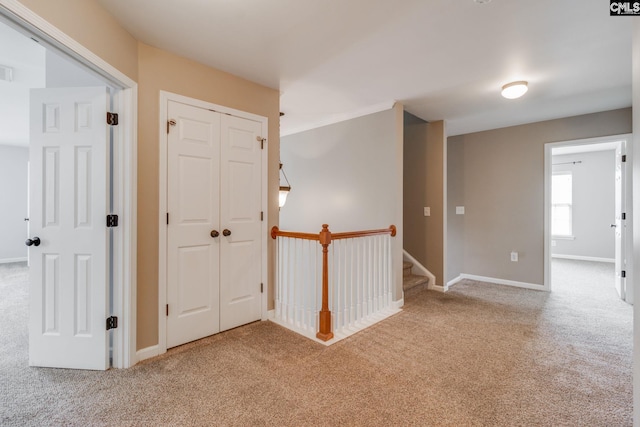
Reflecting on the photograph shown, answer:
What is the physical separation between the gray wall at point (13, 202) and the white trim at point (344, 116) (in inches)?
228

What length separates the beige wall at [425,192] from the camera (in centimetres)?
422

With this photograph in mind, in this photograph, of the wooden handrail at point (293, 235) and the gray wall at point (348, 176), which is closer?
the wooden handrail at point (293, 235)

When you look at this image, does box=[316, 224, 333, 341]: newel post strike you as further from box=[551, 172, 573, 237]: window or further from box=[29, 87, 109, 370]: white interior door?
box=[551, 172, 573, 237]: window

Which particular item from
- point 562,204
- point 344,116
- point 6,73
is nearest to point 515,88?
point 344,116

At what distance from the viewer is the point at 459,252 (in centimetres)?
498

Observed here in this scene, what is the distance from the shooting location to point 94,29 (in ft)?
5.75

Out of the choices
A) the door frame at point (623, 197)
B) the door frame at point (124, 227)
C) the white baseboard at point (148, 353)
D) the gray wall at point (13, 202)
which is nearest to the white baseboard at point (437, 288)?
the door frame at point (623, 197)

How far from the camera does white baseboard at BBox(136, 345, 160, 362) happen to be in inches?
86.3

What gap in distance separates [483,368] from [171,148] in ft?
9.78

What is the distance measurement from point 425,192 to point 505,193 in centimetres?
135

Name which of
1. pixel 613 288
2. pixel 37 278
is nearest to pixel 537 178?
pixel 613 288

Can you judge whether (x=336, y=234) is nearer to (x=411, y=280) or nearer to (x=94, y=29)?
(x=411, y=280)

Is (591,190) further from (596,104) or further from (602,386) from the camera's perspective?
(602,386)

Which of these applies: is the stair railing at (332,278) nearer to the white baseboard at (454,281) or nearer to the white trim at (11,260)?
the white baseboard at (454,281)
